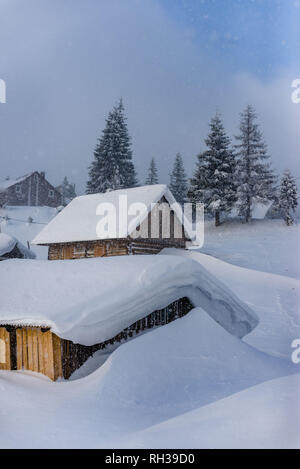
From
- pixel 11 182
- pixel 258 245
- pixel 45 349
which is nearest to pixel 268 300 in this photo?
pixel 45 349

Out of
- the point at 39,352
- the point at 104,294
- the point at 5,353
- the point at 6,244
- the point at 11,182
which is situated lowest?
the point at 5,353

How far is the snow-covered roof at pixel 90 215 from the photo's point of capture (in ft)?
76.4

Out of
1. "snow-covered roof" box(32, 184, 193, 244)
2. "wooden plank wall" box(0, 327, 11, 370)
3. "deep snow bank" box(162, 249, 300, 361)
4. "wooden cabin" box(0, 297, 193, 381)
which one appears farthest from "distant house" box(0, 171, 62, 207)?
"wooden cabin" box(0, 297, 193, 381)

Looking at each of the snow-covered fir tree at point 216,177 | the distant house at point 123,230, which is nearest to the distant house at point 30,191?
the snow-covered fir tree at point 216,177

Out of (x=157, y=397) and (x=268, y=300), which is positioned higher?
(x=157, y=397)

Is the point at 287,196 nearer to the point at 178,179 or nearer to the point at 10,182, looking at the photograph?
the point at 178,179

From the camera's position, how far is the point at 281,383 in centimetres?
650

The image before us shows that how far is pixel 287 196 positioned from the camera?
3800 cm

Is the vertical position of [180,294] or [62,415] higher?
[180,294]

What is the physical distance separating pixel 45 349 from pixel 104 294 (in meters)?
1.71

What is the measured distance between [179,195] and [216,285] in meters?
46.9
